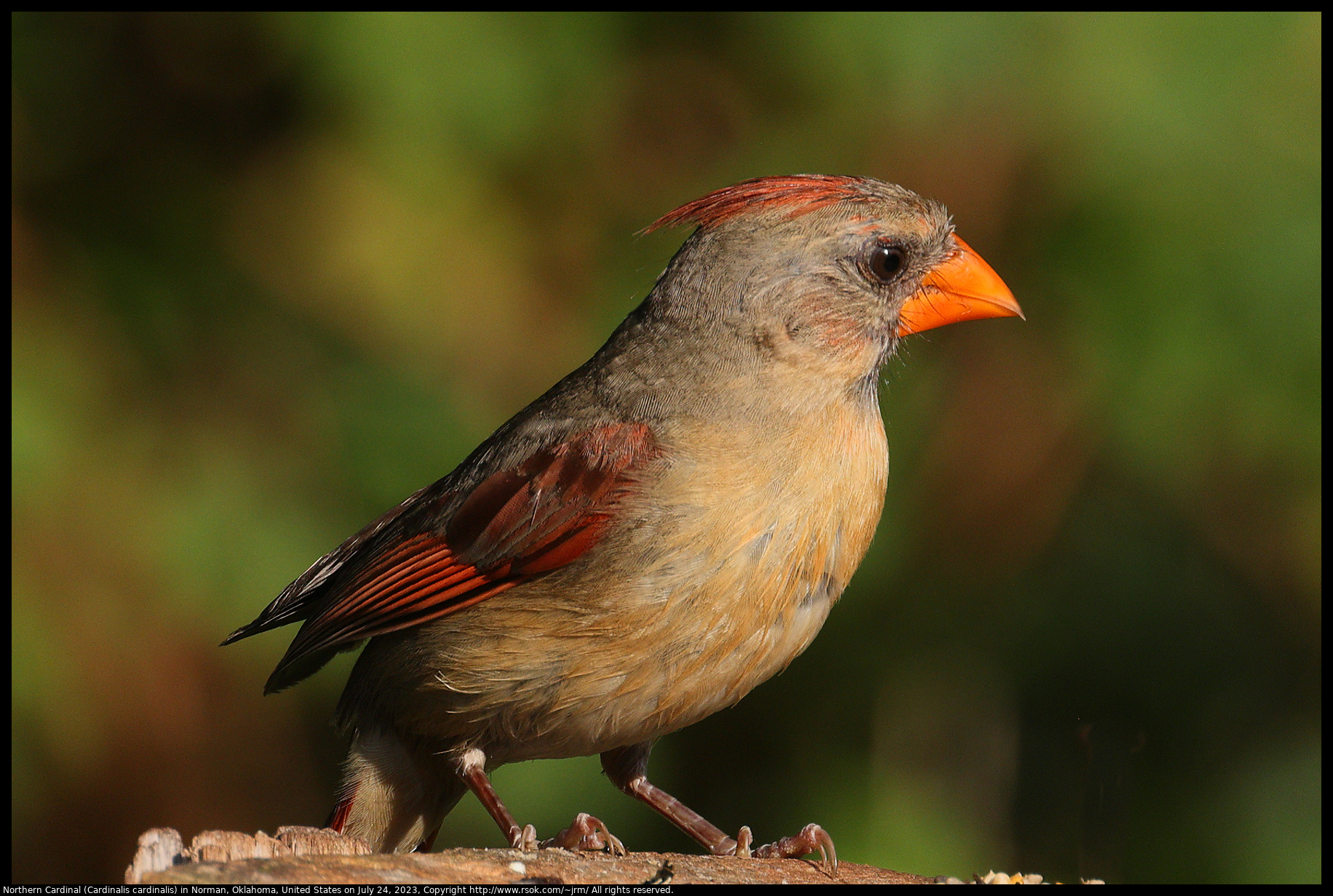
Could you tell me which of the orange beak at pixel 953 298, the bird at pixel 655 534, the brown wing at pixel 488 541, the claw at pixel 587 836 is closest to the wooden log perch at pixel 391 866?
the claw at pixel 587 836

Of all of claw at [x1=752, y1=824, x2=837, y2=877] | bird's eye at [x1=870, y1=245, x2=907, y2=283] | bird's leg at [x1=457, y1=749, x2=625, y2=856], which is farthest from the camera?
bird's eye at [x1=870, y1=245, x2=907, y2=283]

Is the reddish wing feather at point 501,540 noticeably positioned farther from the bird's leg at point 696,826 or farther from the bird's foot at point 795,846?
the bird's foot at point 795,846

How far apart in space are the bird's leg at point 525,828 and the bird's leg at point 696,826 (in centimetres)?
→ 33

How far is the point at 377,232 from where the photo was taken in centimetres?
552

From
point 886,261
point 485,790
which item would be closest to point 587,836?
point 485,790

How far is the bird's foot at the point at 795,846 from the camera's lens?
3.67m

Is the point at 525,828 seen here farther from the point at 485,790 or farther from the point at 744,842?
the point at 744,842

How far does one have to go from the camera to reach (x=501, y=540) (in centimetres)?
364

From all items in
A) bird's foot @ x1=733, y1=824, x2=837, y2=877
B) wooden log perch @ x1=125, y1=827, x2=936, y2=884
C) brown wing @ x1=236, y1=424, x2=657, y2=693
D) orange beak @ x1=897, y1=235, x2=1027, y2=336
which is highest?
orange beak @ x1=897, y1=235, x2=1027, y2=336

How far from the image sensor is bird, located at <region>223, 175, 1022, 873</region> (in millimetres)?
3381

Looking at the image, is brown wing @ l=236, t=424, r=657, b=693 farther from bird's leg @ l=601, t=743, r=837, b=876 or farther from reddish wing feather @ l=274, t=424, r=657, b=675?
bird's leg @ l=601, t=743, r=837, b=876

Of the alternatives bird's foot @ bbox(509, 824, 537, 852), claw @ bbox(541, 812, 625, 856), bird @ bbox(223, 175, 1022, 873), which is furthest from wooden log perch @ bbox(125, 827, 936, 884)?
bird @ bbox(223, 175, 1022, 873)

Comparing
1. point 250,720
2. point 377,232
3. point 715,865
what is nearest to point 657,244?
point 377,232

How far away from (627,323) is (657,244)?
4.58 ft
